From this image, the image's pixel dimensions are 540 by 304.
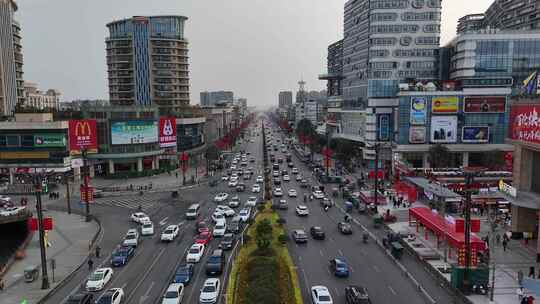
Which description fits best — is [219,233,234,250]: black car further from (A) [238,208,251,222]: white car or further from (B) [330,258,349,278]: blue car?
(B) [330,258,349,278]: blue car

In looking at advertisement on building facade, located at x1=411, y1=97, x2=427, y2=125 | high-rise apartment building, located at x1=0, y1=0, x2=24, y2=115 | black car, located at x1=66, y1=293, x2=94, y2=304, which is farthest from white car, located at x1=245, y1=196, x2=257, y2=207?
high-rise apartment building, located at x1=0, y1=0, x2=24, y2=115

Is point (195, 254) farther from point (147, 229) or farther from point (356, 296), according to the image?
point (356, 296)

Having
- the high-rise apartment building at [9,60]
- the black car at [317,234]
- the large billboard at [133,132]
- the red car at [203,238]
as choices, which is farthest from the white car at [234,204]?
the high-rise apartment building at [9,60]

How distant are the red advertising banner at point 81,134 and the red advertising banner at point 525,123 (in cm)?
6039

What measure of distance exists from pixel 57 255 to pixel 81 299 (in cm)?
1296

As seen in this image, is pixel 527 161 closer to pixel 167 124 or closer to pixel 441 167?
pixel 441 167

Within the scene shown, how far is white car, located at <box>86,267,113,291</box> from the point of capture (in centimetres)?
2817

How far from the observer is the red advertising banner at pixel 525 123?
3472 centimetres

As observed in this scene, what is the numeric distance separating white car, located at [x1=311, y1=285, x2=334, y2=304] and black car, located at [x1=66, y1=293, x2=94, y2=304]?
1339cm

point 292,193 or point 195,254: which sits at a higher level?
point 195,254

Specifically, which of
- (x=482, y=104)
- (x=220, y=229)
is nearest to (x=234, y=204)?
(x=220, y=229)

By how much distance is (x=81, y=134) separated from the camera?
7100 centimetres

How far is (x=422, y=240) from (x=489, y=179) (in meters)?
23.6

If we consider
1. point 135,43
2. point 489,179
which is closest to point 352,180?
point 489,179
